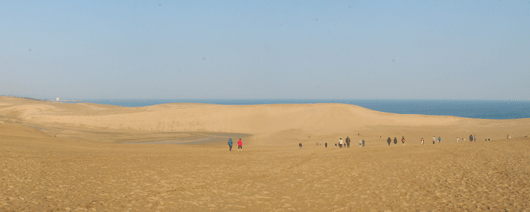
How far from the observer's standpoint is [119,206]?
10.4 meters

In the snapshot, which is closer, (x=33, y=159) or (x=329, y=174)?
(x=329, y=174)

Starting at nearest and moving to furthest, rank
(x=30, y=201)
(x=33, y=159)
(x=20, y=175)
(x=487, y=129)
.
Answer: (x=30, y=201) → (x=20, y=175) → (x=33, y=159) → (x=487, y=129)

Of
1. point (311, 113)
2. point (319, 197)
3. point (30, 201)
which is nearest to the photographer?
point (30, 201)

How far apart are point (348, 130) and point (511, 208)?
4191 centimetres

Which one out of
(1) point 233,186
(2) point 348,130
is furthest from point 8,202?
(2) point 348,130

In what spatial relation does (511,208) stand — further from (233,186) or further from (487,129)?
(487,129)

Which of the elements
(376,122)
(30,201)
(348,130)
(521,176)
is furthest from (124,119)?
(521,176)

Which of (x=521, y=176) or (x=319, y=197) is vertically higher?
(x=521, y=176)

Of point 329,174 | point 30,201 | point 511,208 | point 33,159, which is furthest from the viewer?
point 33,159

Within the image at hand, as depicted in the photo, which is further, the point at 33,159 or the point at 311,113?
the point at 311,113

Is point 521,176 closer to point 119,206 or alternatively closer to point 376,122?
point 119,206

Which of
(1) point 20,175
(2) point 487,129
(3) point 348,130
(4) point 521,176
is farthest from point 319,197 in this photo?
(2) point 487,129

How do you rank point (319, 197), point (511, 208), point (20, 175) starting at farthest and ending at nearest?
point (20, 175) → point (319, 197) → point (511, 208)

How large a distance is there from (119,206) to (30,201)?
252cm
